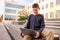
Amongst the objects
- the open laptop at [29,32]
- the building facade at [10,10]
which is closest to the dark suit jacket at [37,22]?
the open laptop at [29,32]

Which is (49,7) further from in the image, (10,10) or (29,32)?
(29,32)

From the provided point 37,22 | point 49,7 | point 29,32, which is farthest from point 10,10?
point 29,32

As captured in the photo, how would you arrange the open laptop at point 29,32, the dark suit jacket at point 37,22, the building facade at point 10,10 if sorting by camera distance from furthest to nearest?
the building facade at point 10,10
the dark suit jacket at point 37,22
the open laptop at point 29,32

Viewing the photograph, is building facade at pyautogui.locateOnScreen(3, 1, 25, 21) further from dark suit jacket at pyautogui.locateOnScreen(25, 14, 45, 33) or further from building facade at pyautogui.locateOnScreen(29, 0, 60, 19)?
dark suit jacket at pyautogui.locateOnScreen(25, 14, 45, 33)

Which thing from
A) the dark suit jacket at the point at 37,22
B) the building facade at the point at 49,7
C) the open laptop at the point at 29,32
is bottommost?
the open laptop at the point at 29,32

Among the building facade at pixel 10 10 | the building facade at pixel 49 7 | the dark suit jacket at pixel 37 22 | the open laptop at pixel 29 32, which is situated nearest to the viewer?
the open laptop at pixel 29 32

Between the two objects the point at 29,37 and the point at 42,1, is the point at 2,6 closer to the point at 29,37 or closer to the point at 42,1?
the point at 42,1

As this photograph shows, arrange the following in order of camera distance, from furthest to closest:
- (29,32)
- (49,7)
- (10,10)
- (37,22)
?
(10,10), (49,7), (37,22), (29,32)

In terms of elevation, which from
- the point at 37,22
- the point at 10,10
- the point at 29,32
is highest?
the point at 10,10

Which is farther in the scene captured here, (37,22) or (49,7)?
(49,7)

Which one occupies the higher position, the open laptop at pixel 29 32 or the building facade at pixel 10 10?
the building facade at pixel 10 10

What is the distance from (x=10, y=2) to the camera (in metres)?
49.1

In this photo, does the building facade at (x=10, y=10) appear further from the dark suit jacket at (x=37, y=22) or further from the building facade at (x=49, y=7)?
the dark suit jacket at (x=37, y=22)

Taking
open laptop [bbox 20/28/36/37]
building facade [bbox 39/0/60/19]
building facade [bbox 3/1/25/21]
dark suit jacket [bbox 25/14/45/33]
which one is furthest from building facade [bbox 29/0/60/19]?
open laptop [bbox 20/28/36/37]
